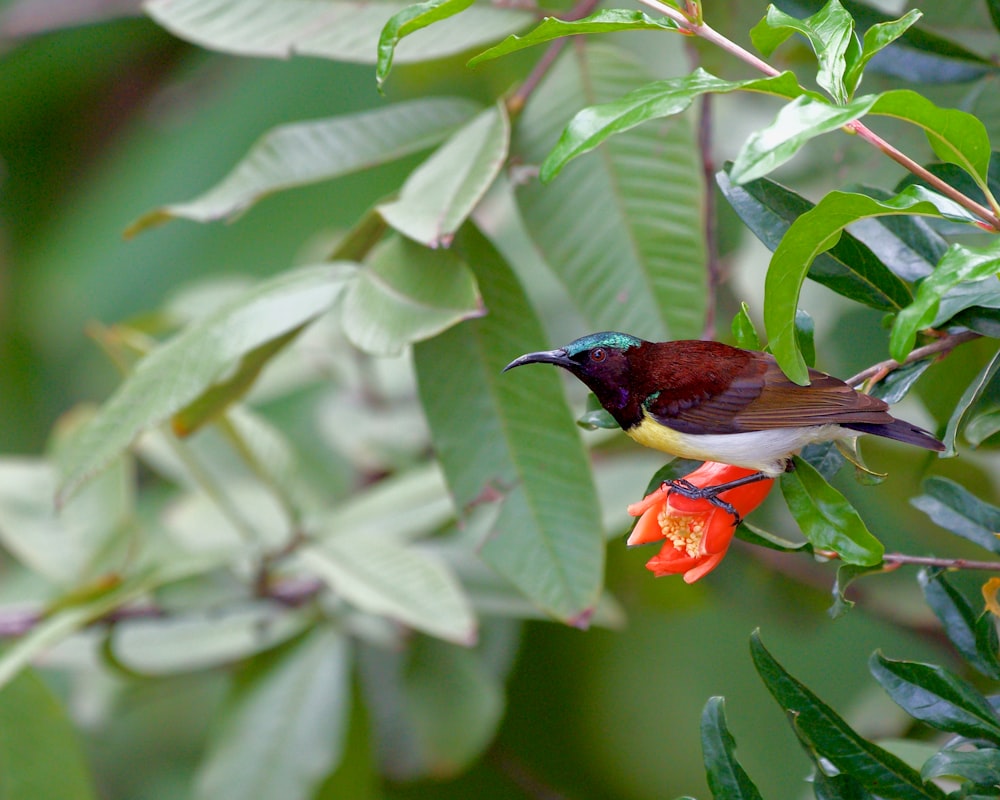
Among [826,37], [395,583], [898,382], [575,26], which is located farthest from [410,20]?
[395,583]

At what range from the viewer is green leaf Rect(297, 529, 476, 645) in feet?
5.20

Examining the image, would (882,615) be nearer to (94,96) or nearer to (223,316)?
(223,316)

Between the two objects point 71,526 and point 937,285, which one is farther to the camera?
point 71,526

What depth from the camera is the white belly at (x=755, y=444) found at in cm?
98

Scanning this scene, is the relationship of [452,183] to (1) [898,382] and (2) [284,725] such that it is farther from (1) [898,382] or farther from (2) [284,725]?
(2) [284,725]

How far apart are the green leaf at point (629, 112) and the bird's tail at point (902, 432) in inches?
14.1

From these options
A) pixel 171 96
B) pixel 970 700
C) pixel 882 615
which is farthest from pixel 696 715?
pixel 171 96

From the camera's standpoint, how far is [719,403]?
107 centimetres

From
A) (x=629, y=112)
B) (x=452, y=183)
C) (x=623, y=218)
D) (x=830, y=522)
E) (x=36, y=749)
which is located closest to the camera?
(x=629, y=112)

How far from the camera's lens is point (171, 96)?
4.24 m

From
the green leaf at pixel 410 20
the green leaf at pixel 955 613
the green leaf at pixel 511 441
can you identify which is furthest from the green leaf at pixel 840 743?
the green leaf at pixel 410 20

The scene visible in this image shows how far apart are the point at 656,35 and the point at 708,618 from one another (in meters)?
1.40

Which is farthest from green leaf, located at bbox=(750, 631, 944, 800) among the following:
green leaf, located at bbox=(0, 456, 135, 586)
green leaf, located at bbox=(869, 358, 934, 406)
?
green leaf, located at bbox=(0, 456, 135, 586)

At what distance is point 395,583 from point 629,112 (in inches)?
43.1
